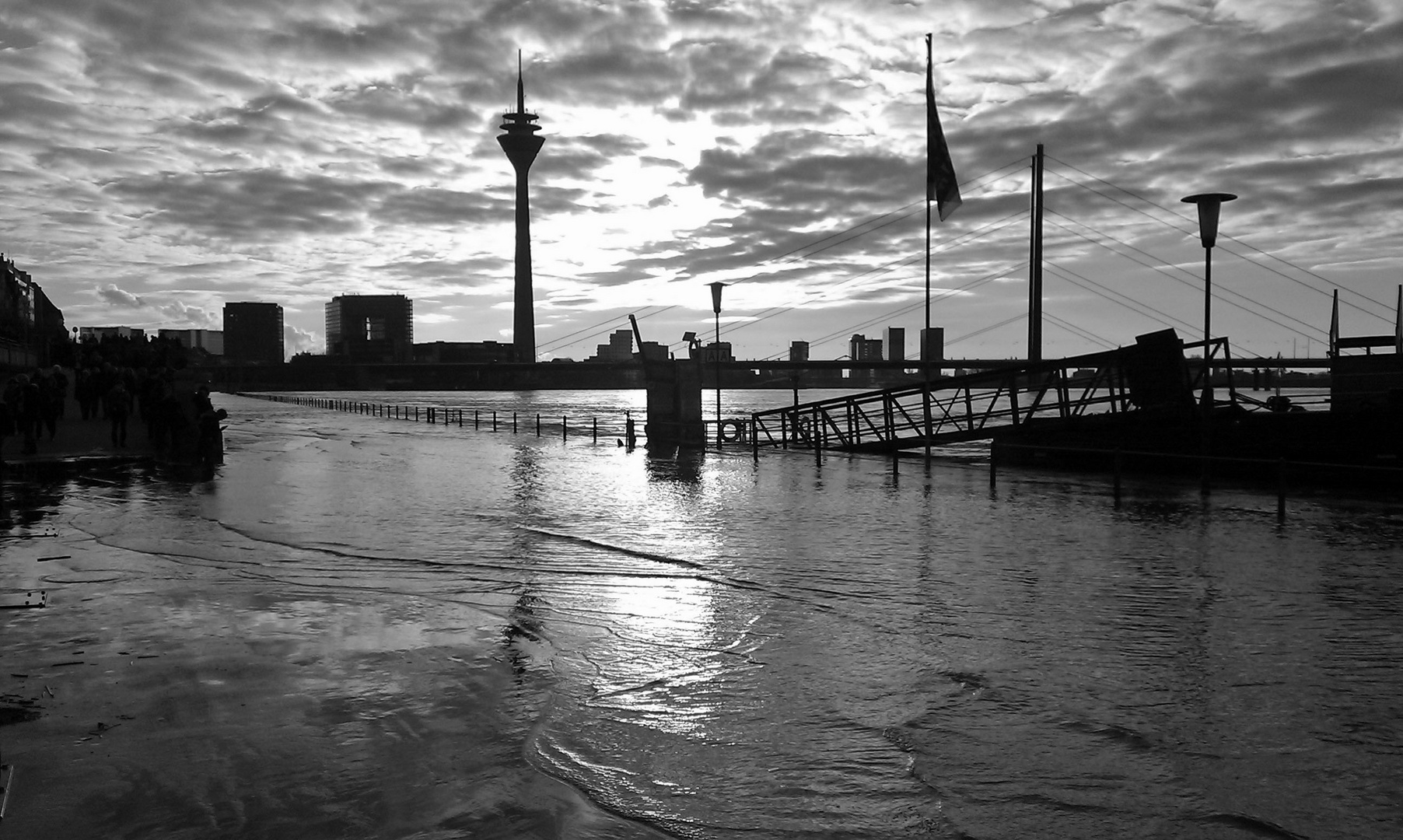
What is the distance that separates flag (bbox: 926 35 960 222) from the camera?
113 feet

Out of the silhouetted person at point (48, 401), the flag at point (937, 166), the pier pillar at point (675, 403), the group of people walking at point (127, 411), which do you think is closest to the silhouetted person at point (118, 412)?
the group of people walking at point (127, 411)

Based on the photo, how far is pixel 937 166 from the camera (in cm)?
3475

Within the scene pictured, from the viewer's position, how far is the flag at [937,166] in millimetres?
34438

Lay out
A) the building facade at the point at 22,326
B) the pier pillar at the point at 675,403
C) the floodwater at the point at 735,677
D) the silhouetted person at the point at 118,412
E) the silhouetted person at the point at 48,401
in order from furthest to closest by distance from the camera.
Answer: the building facade at the point at 22,326, the pier pillar at the point at 675,403, the silhouetted person at the point at 118,412, the silhouetted person at the point at 48,401, the floodwater at the point at 735,677

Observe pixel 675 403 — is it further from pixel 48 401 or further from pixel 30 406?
pixel 30 406

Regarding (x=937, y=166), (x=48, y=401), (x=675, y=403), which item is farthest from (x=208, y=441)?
(x=937, y=166)

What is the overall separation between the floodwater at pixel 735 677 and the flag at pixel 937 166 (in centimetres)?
1888

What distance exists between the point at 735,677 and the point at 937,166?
29.6 m

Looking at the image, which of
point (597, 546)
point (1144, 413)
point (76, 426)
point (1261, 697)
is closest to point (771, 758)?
point (1261, 697)

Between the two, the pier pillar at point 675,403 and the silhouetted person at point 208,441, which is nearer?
the silhouetted person at point 208,441

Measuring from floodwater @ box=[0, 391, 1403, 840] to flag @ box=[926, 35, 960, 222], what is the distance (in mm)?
18879

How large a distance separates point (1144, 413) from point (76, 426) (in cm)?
3592

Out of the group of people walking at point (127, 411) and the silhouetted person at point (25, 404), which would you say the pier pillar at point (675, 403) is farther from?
the silhouetted person at point (25, 404)

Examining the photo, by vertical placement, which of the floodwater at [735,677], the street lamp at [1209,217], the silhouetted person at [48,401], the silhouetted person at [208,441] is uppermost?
the street lamp at [1209,217]
